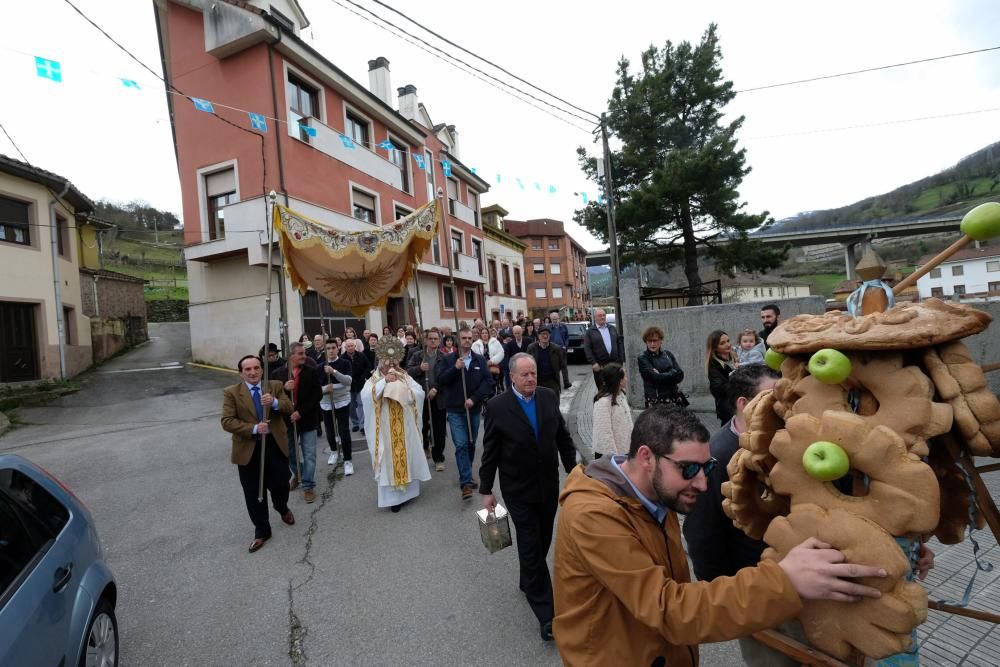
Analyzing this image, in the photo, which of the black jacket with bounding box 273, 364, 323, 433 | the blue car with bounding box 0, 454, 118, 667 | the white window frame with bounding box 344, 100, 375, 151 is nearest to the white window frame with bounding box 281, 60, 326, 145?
the white window frame with bounding box 344, 100, 375, 151

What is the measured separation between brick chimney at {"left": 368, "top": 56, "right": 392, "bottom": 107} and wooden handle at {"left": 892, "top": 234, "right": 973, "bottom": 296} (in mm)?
23731

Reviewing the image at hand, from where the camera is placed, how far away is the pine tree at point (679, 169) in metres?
15.0

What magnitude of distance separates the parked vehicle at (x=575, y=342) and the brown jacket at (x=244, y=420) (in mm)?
13166

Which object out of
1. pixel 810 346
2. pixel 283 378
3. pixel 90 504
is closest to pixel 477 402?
pixel 283 378

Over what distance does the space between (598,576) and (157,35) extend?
73.3 feet

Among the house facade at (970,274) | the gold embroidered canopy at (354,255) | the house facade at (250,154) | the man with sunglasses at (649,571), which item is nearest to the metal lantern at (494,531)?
the man with sunglasses at (649,571)

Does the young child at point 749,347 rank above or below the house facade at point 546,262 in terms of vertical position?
below

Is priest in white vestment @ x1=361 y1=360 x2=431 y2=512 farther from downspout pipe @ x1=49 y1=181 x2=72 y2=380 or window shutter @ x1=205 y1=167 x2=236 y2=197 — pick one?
downspout pipe @ x1=49 y1=181 x2=72 y2=380

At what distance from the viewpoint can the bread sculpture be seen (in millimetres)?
1156

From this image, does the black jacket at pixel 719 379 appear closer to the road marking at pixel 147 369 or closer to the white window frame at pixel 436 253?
the road marking at pixel 147 369

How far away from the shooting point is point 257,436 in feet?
15.6

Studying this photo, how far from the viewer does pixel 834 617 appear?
1240 millimetres

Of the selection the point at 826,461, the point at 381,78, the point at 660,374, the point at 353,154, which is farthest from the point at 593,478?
the point at 381,78

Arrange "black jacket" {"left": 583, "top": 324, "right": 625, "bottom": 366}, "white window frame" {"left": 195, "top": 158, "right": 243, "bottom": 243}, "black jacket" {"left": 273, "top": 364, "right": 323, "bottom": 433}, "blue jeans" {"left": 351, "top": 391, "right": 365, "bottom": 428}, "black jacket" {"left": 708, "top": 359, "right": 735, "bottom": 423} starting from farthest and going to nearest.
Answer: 1. "white window frame" {"left": 195, "top": 158, "right": 243, "bottom": 243}
2. "blue jeans" {"left": 351, "top": 391, "right": 365, "bottom": 428}
3. "black jacket" {"left": 583, "top": 324, "right": 625, "bottom": 366}
4. "black jacket" {"left": 273, "top": 364, "right": 323, "bottom": 433}
5. "black jacket" {"left": 708, "top": 359, "right": 735, "bottom": 423}
